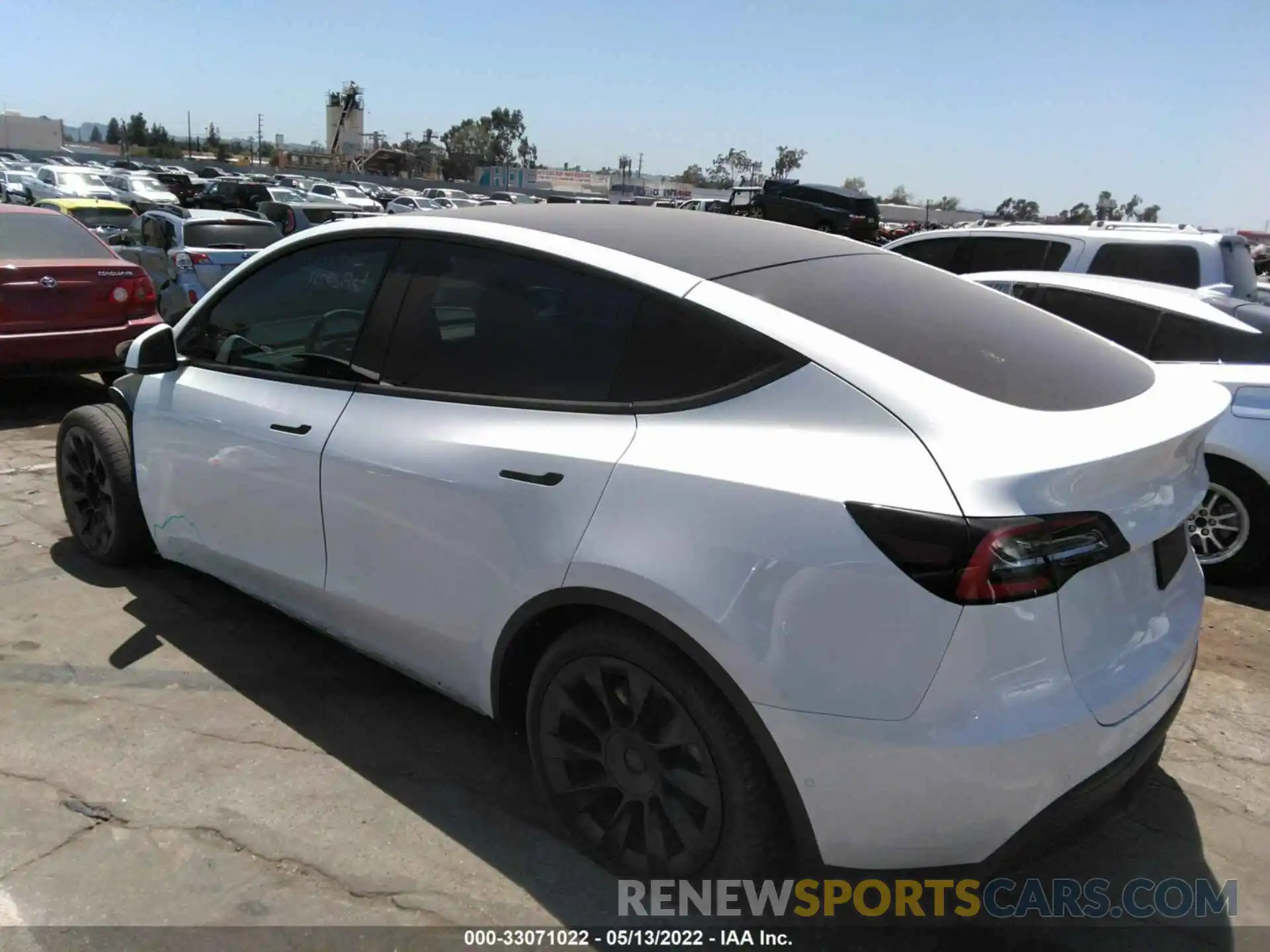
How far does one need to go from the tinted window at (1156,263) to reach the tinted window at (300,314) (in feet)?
21.2

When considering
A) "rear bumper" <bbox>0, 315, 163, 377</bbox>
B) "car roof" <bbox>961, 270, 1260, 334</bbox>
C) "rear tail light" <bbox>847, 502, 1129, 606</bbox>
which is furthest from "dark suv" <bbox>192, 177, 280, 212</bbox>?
"rear tail light" <bbox>847, 502, 1129, 606</bbox>

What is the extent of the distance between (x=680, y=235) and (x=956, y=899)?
202 centimetres

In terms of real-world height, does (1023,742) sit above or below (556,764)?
above

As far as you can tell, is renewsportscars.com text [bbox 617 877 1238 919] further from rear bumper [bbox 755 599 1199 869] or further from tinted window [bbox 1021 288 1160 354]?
tinted window [bbox 1021 288 1160 354]

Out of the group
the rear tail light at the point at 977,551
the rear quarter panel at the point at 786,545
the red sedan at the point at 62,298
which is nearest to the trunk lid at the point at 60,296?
the red sedan at the point at 62,298

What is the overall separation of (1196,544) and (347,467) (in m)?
4.26

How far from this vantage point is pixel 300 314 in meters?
3.45

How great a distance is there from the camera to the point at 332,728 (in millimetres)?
3301

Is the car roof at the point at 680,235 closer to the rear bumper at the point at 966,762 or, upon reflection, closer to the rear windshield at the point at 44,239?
the rear bumper at the point at 966,762

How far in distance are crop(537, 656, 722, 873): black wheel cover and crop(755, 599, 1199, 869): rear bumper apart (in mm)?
292

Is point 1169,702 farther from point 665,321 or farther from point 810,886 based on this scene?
point 665,321

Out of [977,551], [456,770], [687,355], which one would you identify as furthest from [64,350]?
[977,551]

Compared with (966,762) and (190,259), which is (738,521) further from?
(190,259)

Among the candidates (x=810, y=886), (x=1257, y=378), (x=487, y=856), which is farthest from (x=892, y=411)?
(x=1257, y=378)
